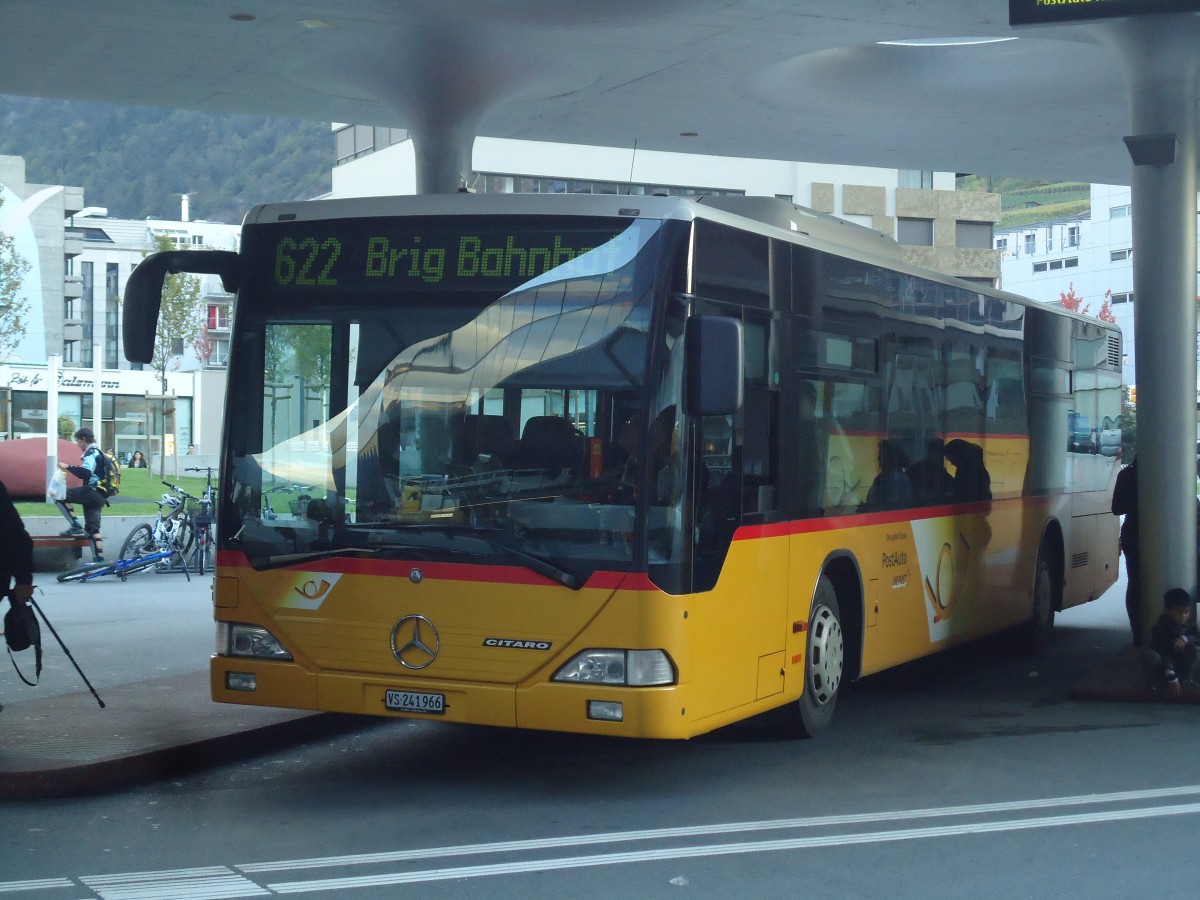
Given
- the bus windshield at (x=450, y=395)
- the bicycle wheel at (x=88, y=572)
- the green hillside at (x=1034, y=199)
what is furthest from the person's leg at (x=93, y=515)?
the green hillside at (x=1034, y=199)

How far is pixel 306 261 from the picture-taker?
321 inches

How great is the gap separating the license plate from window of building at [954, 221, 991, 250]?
201 feet

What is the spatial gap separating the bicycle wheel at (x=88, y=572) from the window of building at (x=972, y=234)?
167ft

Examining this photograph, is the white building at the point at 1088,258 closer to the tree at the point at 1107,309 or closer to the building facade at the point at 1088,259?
the building facade at the point at 1088,259

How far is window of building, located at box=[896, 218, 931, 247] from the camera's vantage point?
6519 centimetres

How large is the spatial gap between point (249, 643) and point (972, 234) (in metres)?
62.0

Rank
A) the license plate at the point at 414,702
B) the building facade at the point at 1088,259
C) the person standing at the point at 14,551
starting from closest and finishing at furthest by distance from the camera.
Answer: the license plate at the point at 414,702 → the person standing at the point at 14,551 → the building facade at the point at 1088,259

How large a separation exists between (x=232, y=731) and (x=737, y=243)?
4.13 meters

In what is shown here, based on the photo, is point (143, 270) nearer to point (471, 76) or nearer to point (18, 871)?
point (18, 871)

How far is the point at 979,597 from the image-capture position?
12.4 metres

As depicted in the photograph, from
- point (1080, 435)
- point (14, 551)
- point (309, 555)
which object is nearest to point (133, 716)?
point (14, 551)

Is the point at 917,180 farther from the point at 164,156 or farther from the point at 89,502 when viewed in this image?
the point at 164,156

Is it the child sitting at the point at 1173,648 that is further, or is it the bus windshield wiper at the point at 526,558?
the child sitting at the point at 1173,648

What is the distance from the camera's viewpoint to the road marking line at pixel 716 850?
20.6 feet
